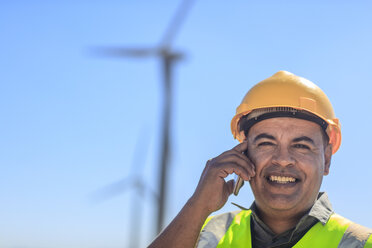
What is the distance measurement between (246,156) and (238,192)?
0.38 metres

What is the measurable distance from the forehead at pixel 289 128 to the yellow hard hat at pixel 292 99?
14 cm

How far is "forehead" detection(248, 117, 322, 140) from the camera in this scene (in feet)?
17.0

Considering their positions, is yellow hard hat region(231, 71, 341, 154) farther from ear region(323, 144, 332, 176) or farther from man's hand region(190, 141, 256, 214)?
man's hand region(190, 141, 256, 214)

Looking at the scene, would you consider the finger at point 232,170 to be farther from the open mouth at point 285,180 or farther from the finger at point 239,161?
the open mouth at point 285,180

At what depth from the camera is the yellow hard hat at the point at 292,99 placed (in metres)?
5.34

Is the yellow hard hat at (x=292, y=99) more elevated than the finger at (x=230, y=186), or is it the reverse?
the yellow hard hat at (x=292, y=99)

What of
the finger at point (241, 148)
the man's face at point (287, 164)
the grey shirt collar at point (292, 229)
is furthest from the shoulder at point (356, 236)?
the finger at point (241, 148)

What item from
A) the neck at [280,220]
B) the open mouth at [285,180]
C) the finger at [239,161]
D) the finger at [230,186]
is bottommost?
the neck at [280,220]

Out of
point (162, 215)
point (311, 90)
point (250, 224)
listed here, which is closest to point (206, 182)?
point (250, 224)

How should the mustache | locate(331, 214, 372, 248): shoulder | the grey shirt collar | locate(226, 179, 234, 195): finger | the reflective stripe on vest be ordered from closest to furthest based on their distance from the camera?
locate(331, 214, 372, 248): shoulder < the reflective stripe on vest < the grey shirt collar < the mustache < locate(226, 179, 234, 195): finger

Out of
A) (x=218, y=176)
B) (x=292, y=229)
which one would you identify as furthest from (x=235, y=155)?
(x=292, y=229)

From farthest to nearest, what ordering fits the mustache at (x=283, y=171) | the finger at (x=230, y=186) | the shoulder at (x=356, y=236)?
1. the finger at (x=230, y=186)
2. the mustache at (x=283, y=171)
3. the shoulder at (x=356, y=236)

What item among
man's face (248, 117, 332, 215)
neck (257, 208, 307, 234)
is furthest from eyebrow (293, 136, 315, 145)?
neck (257, 208, 307, 234)

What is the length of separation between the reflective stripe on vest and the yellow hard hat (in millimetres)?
1006
